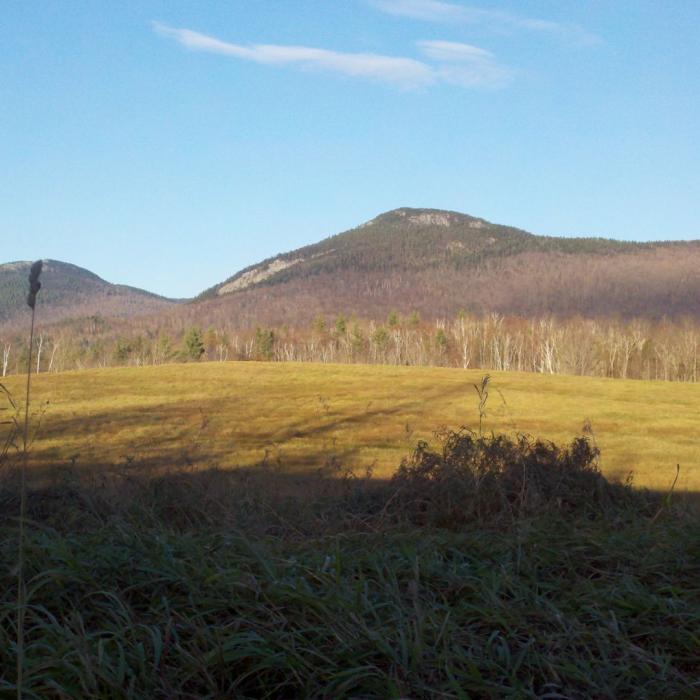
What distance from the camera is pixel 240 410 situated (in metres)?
29.4

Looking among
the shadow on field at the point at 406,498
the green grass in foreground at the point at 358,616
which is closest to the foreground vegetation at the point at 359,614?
the green grass in foreground at the point at 358,616

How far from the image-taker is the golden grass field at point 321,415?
18562 millimetres

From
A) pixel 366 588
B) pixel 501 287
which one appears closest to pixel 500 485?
Result: pixel 366 588

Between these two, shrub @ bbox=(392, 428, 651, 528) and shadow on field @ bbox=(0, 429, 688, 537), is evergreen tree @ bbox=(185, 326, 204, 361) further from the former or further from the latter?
shrub @ bbox=(392, 428, 651, 528)

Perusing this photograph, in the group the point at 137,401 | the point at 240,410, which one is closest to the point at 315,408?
the point at 240,410

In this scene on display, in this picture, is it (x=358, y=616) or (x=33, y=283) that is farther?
(x=358, y=616)

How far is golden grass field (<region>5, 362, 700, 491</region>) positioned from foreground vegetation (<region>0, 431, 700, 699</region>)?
5.15 m

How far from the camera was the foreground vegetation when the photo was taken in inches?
116

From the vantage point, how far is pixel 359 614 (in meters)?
3.40

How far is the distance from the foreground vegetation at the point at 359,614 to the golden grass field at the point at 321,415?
203 inches

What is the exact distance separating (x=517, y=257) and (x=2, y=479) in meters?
195

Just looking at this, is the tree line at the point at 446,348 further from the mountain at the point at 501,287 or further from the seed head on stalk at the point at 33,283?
the seed head on stalk at the point at 33,283

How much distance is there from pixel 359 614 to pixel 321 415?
25.6 m

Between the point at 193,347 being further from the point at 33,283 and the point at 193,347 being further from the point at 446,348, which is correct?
the point at 33,283
